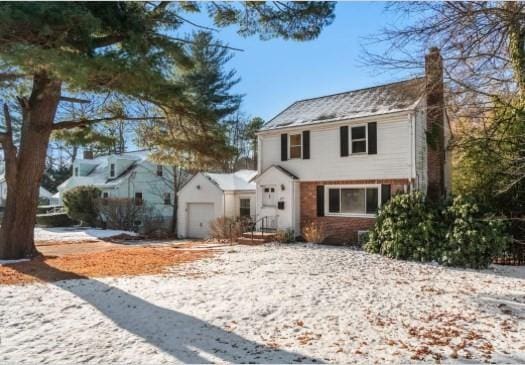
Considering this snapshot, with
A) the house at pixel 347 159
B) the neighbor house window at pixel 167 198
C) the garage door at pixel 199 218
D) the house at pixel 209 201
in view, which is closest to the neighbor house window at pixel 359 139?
the house at pixel 347 159

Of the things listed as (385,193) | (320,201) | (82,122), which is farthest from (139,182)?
(385,193)

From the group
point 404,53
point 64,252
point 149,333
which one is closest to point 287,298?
point 149,333

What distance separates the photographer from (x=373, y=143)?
48.9 feet

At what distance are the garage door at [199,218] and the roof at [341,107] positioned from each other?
241 inches

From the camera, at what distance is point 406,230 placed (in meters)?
12.2

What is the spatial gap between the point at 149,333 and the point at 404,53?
23.5 ft

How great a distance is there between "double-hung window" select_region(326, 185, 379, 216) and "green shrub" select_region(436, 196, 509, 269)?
3746 millimetres

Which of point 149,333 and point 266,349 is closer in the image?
point 266,349

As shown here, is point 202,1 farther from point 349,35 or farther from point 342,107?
point 342,107

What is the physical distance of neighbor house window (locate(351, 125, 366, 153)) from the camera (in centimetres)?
1530

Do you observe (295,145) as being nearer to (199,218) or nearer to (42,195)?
(199,218)

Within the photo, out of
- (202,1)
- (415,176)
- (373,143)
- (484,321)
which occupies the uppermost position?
(202,1)

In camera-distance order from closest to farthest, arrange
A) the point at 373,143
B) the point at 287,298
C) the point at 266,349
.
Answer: the point at 266,349
the point at 287,298
the point at 373,143

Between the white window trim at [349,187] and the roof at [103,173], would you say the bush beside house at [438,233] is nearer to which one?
the white window trim at [349,187]
